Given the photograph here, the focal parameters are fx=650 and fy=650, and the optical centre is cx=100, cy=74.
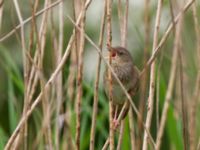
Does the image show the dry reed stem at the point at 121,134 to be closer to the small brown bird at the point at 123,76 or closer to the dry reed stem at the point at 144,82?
the small brown bird at the point at 123,76

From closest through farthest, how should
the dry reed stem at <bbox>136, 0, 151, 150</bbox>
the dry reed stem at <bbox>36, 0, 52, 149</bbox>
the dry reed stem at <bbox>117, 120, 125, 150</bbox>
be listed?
the dry reed stem at <bbox>136, 0, 151, 150</bbox> < the dry reed stem at <bbox>36, 0, 52, 149</bbox> < the dry reed stem at <bbox>117, 120, 125, 150</bbox>

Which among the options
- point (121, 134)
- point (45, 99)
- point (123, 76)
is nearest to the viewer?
point (45, 99)

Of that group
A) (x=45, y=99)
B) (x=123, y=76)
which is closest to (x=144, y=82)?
(x=45, y=99)

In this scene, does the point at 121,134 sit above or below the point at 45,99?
below

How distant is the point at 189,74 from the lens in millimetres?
2977

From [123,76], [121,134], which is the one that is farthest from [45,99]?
[123,76]

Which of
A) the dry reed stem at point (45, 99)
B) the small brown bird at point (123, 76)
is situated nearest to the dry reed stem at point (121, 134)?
the small brown bird at point (123, 76)

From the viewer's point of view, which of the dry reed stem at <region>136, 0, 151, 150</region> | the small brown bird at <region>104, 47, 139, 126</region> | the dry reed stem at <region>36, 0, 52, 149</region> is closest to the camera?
the dry reed stem at <region>136, 0, 151, 150</region>

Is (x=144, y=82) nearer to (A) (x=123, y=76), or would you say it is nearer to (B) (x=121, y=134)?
(B) (x=121, y=134)

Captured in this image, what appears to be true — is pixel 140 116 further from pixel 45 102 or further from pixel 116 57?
pixel 116 57

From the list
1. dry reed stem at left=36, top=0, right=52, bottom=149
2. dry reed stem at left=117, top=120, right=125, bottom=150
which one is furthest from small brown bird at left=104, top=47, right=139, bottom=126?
dry reed stem at left=36, top=0, right=52, bottom=149

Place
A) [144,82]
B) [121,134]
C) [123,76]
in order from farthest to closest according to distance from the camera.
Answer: [123,76], [121,134], [144,82]

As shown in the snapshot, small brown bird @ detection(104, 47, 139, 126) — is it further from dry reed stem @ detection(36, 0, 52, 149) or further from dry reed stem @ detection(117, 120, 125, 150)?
dry reed stem @ detection(36, 0, 52, 149)

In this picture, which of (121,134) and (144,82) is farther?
(121,134)
